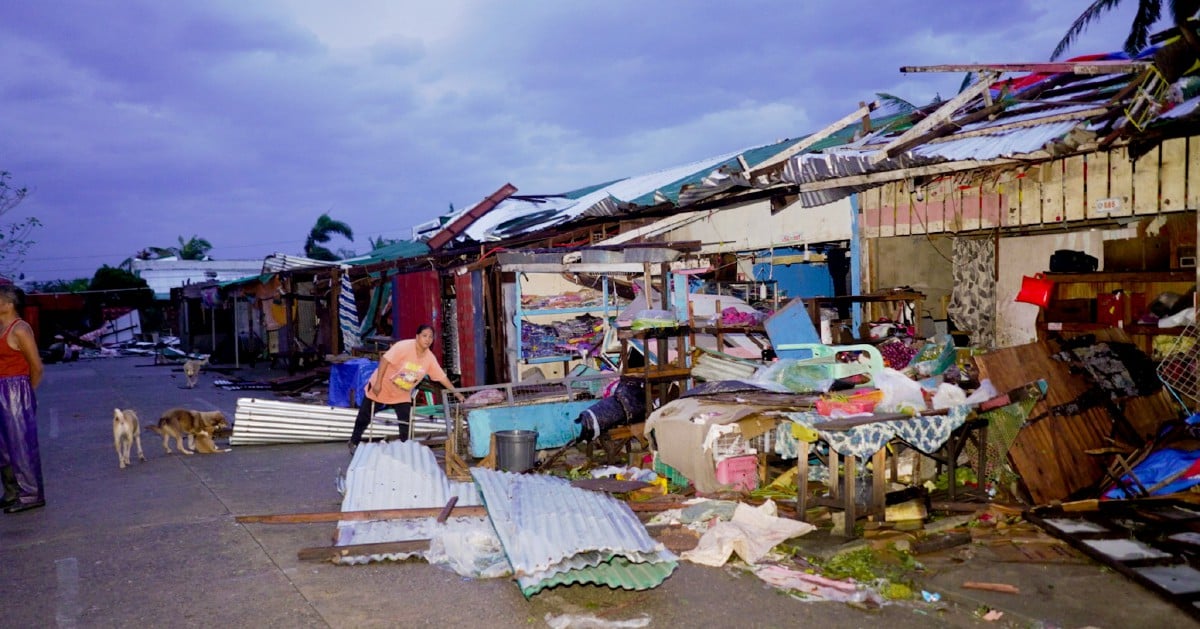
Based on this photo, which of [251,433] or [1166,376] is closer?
[1166,376]

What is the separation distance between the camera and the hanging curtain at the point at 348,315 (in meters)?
19.1

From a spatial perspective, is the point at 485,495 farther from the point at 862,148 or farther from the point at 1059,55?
the point at 1059,55

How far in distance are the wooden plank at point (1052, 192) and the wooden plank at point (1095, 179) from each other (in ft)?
0.84

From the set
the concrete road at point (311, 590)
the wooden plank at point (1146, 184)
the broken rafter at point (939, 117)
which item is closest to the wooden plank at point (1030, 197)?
the wooden plank at point (1146, 184)

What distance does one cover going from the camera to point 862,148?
33.5ft

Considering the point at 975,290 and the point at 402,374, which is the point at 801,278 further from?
the point at 402,374

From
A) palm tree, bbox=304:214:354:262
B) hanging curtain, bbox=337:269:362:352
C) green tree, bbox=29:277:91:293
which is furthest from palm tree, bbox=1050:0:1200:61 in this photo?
green tree, bbox=29:277:91:293

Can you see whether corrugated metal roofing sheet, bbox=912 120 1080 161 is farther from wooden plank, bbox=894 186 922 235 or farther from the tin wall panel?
the tin wall panel

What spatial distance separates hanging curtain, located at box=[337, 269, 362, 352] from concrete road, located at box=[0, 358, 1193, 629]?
11.3 m

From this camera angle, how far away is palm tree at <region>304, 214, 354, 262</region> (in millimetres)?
40844

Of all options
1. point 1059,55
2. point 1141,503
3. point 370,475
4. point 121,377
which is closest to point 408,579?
point 370,475

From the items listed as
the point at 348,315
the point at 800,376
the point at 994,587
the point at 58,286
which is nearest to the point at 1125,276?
the point at 800,376

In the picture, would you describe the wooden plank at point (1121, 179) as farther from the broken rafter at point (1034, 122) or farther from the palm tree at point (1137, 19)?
the palm tree at point (1137, 19)

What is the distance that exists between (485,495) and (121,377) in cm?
2129
